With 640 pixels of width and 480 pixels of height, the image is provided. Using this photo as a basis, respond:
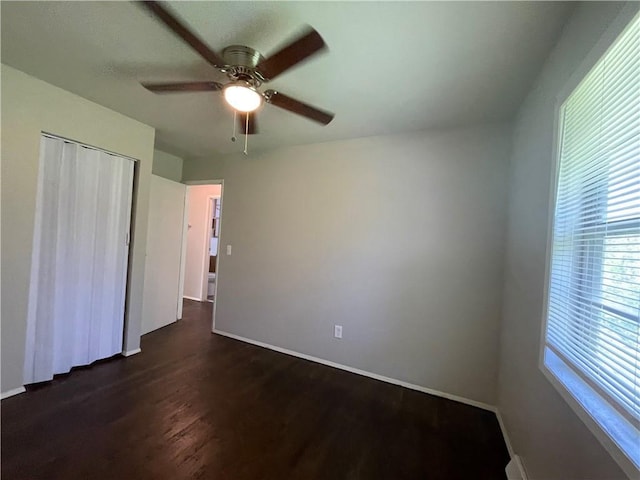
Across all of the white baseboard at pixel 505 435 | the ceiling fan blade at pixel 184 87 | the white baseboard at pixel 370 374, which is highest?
the ceiling fan blade at pixel 184 87

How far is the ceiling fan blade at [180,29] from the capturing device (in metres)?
1.07

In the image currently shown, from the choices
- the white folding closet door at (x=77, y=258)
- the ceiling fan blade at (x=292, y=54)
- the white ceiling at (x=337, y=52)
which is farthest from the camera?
the white folding closet door at (x=77, y=258)

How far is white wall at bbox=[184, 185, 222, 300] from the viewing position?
5.29 m

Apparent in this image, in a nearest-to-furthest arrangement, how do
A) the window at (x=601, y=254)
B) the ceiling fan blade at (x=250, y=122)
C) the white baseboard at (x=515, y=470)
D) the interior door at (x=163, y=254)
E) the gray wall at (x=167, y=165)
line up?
the window at (x=601, y=254), the white baseboard at (x=515, y=470), the ceiling fan blade at (x=250, y=122), the interior door at (x=163, y=254), the gray wall at (x=167, y=165)

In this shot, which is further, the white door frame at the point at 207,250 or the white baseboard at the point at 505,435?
the white door frame at the point at 207,250

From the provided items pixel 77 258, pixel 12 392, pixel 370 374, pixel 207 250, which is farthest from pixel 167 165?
pixel 370 374

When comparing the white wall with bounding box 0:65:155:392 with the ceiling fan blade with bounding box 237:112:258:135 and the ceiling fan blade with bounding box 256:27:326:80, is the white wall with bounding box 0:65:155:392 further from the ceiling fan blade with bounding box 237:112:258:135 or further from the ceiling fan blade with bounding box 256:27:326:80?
the ceiling fan blade with bounding box 256:27:326:80

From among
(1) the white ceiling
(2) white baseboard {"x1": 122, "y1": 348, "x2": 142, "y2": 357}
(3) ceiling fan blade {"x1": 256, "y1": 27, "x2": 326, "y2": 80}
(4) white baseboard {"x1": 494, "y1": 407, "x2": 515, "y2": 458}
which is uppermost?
(1) the white ceiling

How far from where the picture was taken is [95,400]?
6.80 feet

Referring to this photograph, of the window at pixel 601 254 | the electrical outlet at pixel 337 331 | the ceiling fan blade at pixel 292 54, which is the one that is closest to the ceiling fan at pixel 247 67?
the ceiling fan blade at pixel 292 54

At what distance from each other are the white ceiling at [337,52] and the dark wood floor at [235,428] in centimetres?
230

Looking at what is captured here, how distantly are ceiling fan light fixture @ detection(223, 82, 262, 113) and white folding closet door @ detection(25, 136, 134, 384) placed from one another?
1724 mm

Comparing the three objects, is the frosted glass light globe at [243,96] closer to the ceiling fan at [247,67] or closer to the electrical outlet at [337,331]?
the ceiling fan at [247,67]

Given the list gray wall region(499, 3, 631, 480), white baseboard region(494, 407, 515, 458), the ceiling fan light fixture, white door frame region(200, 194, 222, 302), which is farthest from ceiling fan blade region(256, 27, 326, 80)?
white door frame region(200, 194, 222, 302)
